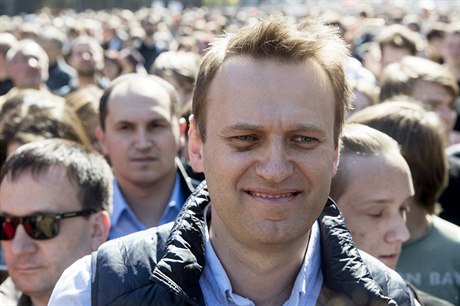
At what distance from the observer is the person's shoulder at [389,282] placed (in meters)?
2.27

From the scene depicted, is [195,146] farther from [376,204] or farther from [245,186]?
[376,204]

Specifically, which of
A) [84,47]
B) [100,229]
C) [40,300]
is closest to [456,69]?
[84,47]

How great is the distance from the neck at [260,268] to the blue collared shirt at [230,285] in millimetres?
24

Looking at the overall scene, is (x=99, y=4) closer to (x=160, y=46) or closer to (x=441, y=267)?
(x=160, y=46)

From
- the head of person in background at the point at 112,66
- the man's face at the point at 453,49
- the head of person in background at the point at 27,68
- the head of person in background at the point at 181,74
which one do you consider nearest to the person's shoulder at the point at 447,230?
the head of person in background at the point at 181,74

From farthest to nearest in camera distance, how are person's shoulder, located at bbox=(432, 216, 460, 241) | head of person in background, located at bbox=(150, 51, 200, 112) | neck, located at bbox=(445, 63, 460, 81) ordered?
neck, located at bbox=(445, 63, 460, 81) → head of person in background, located at bbox=(150, 51, 200, 112) → person's shoulder, located at bbox=(432, 216, 460, 241)

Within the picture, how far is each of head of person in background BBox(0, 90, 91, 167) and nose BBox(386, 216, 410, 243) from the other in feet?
5.94

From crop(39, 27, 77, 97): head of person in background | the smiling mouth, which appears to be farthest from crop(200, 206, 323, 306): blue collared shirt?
crop(39, 27, 77, 97): head of person in background

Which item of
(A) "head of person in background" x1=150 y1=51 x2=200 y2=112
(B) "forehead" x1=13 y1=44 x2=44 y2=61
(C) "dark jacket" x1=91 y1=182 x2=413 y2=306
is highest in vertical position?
(C) "dark jacket" x1=91 y1=182 x2=413 y2=306

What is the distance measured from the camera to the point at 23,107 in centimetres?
499

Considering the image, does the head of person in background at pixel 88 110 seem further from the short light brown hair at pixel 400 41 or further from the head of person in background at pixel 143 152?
the short light brown hair at pixel 400 41

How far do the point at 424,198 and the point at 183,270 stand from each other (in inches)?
79.8

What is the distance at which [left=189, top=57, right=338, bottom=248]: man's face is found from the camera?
2.10 m

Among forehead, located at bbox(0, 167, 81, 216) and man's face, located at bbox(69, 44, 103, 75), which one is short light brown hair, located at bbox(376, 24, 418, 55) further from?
forehead, located at bbox(0, 167, 81, 216)
